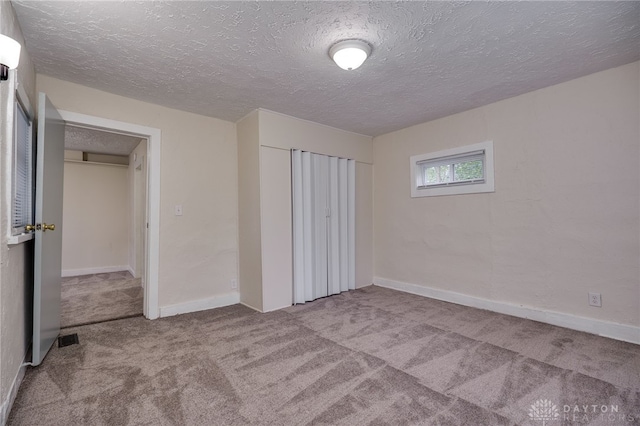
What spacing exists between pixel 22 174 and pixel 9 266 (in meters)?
0.67

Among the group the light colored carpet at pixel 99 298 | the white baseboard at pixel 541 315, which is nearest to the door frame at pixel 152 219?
the light colored carpet at pixel 99 298

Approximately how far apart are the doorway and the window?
2389 millimetres

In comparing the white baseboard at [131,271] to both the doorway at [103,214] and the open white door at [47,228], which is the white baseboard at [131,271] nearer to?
the doorway at [103,214]

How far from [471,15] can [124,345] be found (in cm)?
346

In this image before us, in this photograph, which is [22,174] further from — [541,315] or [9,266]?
[541,315]

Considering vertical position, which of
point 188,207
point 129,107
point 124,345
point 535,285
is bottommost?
point 124,345

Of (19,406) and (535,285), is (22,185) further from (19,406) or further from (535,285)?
(535,285)

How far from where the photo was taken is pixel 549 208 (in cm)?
288

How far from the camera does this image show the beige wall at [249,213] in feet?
11.1

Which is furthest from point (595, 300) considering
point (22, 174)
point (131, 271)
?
point (131, 271)

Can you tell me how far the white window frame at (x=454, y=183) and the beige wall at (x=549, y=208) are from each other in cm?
7

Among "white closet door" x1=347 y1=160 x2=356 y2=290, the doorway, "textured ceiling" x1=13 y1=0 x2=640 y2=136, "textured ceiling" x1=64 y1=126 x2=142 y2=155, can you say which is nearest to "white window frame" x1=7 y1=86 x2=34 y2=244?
"textured ceiling" x1=13 y1=0 x2=640 y2=136

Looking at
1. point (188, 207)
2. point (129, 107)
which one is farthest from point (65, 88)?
point (188, 207)

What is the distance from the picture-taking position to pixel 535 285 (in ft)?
9.77
